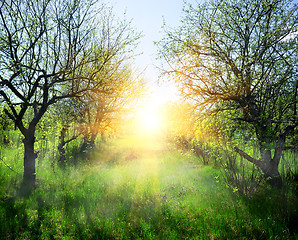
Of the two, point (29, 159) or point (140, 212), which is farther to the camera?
point (29, 159)

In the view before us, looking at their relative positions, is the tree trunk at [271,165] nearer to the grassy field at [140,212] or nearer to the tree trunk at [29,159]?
the grassy field at [140,212]

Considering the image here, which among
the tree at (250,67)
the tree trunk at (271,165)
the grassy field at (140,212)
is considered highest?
the tree at (250,67)

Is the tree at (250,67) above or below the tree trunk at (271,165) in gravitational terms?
above

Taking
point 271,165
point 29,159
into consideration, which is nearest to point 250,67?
point 271,165

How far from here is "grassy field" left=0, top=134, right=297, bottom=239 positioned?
4906mm

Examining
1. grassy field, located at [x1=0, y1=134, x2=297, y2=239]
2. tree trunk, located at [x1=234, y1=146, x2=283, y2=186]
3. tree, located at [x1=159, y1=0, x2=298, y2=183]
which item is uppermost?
tree, located at [x1=159, y1=0, x2=298, y2=183]

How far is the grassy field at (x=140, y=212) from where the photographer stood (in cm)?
491

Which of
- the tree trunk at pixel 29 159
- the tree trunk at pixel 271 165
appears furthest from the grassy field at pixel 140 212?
the tree trunk at pixel 271 165

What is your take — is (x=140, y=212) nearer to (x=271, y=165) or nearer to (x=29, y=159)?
(x=29, y=159)

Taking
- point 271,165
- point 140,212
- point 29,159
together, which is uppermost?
point 29,159

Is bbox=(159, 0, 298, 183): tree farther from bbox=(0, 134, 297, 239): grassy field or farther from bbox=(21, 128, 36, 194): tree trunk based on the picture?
bbox=(21, 128, 36, 194): tree trunk

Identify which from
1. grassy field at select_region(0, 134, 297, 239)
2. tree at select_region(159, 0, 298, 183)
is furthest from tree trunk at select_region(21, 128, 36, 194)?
tree at select_region(159, 0, 298, 183)

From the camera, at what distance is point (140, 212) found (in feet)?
19.7

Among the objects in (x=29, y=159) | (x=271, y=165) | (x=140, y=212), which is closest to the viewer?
(x=140, y=212)
